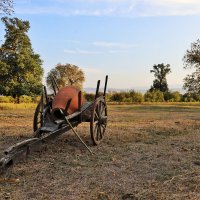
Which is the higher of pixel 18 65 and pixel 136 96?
pixel 18 65

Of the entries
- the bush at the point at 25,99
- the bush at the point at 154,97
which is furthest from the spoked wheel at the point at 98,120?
the bush at the point at 154,97

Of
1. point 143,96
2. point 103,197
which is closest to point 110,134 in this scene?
point 103,197

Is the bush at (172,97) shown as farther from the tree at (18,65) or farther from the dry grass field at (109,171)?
the dry grass field at (109,171)

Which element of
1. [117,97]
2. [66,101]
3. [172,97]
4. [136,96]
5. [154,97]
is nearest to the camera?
[66,101]

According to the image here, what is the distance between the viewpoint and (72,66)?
5366 centimetres

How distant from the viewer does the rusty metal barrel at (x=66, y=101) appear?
9789 mm

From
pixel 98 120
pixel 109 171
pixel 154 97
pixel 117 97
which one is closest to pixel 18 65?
pixel 117 97

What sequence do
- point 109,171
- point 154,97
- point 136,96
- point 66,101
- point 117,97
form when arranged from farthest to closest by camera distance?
point 154,97 → point 117,97 → point 136,96 → point 66,101 → point 109,171

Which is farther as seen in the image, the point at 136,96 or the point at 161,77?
the point at 161,77

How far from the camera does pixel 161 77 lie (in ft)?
213

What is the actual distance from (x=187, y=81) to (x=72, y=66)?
20716mm

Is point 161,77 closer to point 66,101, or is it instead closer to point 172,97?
point 172,97

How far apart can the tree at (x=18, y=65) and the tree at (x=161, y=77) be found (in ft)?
95.0

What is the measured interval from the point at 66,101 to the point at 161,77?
56010 millimetres
